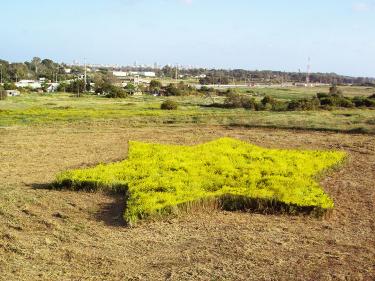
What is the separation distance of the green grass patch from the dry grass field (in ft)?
0.87

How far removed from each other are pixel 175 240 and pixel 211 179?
A: 9.57 feet

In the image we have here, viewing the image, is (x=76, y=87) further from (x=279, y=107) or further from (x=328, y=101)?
(x=328, y=101)

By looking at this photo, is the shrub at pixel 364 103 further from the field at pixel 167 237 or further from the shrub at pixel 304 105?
the field at pixel 167 237

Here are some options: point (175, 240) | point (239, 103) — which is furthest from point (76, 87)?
point (175, 240)

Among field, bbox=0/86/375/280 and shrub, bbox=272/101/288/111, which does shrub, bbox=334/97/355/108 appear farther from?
field, bbox=0/86/375/280

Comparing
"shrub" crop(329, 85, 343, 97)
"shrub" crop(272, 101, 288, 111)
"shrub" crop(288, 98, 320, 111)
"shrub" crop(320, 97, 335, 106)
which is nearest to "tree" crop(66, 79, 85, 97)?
"shrub" crop(329, 85, 343, 97)

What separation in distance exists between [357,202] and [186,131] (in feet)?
35.7

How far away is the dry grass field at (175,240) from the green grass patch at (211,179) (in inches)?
10.5

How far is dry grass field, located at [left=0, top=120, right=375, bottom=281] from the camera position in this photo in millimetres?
6734

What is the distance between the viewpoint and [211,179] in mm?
10633

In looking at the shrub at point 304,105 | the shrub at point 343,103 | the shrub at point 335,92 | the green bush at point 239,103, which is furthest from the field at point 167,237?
the shrub at point 335,92

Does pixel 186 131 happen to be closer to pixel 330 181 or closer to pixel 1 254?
pixel 330 181

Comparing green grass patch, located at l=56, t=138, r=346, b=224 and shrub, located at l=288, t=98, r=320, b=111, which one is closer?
green grass patch, located at l=56, t=138, r=346, b=224

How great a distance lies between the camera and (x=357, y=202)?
10.3 metres
